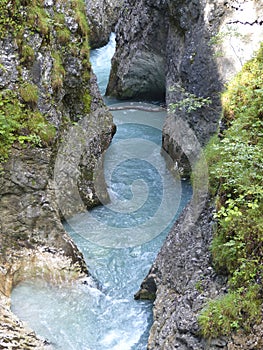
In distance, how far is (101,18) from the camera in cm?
2234

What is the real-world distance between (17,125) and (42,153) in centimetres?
75

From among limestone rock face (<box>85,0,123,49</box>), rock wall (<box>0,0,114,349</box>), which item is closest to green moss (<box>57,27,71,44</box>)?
rock wall (<box>0,0,114,349</box>)

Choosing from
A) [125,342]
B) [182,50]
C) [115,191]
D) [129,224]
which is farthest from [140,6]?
[125,342]

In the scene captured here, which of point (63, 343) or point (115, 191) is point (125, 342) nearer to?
point (63, 343)

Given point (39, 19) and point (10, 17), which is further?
point (39, 19)

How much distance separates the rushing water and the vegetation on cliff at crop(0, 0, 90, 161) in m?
2.49

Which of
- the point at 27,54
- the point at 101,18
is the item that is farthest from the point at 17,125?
the point at 101,18

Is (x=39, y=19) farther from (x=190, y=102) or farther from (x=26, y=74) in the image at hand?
(x=190, y=102)

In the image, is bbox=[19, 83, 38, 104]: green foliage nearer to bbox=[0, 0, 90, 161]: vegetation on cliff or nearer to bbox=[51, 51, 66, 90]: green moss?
bbox=[0, 0, 90, 161]: vegetation on cliff

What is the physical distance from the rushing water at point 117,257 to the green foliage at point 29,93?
9.78ft

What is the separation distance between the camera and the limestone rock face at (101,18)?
21.8m

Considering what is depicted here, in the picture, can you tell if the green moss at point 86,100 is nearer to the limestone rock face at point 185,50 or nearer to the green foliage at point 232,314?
the limestone rock face at point 185,50

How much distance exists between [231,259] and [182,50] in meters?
9.19

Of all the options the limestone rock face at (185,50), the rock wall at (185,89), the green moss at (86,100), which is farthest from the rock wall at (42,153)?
the limestone rock face at (185,50)
